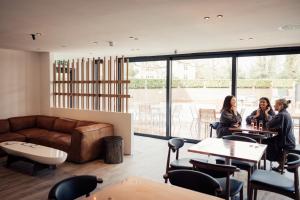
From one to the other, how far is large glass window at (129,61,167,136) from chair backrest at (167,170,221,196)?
5200 mm

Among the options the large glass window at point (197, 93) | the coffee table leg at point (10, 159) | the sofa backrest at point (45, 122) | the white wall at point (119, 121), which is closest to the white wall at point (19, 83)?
the sofa backrest at point (45, 122)

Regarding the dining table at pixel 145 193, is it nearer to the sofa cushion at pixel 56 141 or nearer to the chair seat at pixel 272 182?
the chair seat at pixel 272 182

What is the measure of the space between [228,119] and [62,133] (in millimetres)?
3824

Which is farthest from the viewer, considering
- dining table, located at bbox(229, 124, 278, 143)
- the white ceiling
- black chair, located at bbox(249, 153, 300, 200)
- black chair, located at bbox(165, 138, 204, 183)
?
dining table, located at bbox(229, 124, 278, 143)

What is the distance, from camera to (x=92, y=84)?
6.25 m

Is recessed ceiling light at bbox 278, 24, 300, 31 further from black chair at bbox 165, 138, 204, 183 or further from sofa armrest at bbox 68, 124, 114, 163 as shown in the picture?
sofa armrest at bbox 68, 124, 114, 163

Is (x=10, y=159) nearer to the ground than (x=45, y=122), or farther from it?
nearer to the ground

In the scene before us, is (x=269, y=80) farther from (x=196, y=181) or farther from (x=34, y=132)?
(x=34, y=132)

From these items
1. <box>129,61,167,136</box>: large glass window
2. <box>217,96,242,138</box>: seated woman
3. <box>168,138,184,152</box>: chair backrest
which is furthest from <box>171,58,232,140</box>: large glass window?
<box>168,138,184,152</box>: chair backrest

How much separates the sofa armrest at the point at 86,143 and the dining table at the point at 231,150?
2.46 m

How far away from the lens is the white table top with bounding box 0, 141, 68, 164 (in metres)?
4.17

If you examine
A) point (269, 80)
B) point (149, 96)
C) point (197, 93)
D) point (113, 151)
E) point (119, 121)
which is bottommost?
point (113, 151)

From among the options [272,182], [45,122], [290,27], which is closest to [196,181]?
[272,182]

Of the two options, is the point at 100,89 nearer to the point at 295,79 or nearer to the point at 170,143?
the point at 170,143
